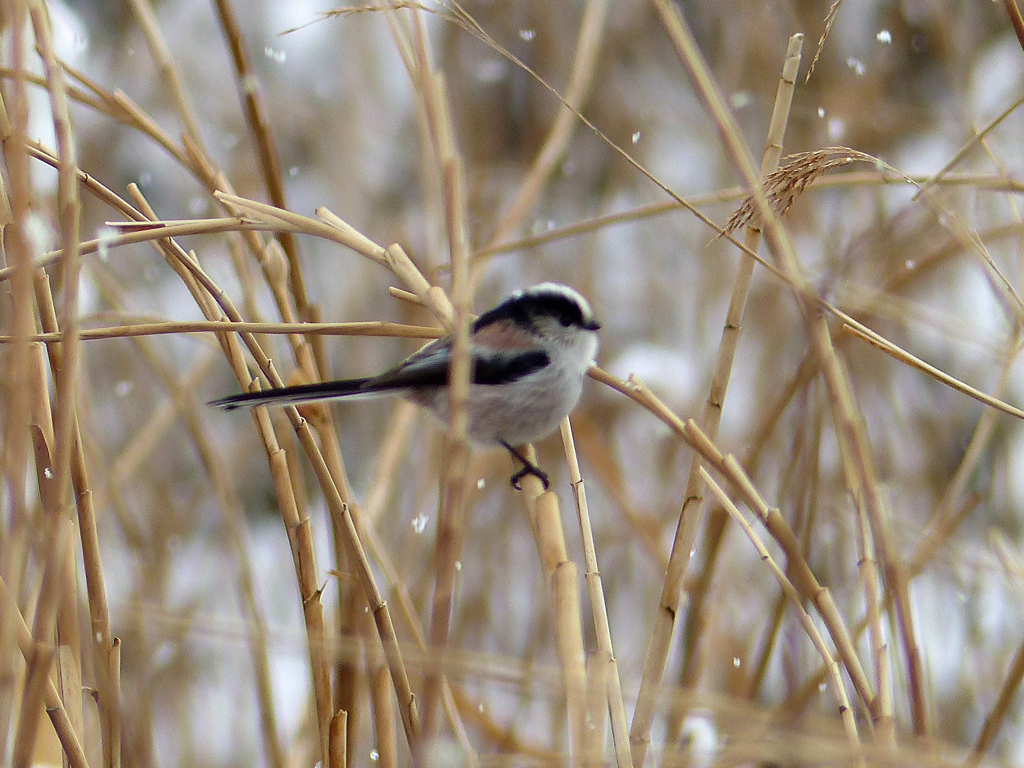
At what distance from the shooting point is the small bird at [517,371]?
1492 millimetres

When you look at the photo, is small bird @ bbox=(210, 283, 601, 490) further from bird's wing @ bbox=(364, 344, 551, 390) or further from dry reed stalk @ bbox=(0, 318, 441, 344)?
dry reed stalk @ bbox=(0, 318, 441, 344)

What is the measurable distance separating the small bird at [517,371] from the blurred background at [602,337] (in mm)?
183

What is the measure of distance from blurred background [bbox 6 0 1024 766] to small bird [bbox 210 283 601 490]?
0.18m

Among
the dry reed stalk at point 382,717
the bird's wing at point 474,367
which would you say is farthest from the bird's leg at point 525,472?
the dry reed stalk at point 382,717

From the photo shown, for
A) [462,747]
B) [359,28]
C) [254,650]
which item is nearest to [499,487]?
[254,650]

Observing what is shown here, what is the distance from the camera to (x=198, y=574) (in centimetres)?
305

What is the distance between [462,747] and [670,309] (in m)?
2.86

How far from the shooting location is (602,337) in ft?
12.6

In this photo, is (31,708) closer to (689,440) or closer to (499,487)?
(689,440)

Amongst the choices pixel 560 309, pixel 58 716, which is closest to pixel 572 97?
pixel 560 309

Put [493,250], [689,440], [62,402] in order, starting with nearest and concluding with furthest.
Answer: [62,402]
[689,440]
[493,250]

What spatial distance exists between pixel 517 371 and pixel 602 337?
2.25 m

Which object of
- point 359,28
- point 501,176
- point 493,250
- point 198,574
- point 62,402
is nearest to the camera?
point 62,402

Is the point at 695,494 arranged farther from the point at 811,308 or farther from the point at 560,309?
the point at 560,309
